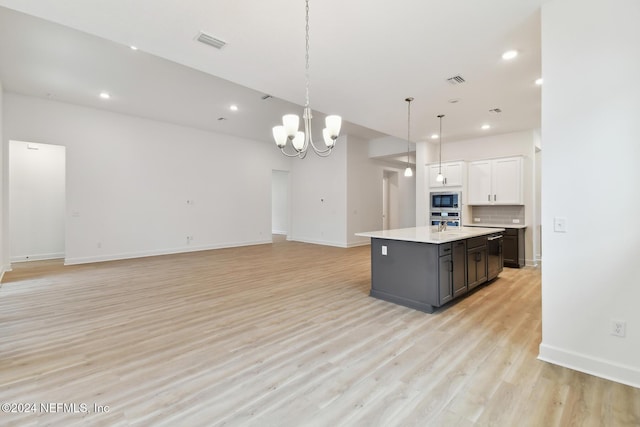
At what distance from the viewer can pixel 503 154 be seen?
654 centimetres

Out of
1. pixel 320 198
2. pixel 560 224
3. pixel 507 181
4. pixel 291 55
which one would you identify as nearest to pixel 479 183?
pixel 507 181

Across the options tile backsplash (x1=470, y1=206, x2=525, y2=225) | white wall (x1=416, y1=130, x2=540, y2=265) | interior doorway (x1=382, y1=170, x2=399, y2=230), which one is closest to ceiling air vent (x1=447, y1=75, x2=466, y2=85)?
white wall (x1=416, y1=130, x2=540, y2=265)

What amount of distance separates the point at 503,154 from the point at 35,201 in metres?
11.1

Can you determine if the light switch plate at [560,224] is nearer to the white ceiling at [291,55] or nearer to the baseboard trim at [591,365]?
the baseboard trim at [591,365]

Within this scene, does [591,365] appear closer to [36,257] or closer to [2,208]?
[2,208]

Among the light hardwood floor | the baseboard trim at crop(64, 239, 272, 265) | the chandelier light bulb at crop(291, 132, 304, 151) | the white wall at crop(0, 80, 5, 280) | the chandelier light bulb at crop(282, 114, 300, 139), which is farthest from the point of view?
the baseboard trim at crop(64, 239, 272, 265)

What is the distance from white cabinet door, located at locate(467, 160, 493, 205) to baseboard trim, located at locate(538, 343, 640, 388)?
4526 mm

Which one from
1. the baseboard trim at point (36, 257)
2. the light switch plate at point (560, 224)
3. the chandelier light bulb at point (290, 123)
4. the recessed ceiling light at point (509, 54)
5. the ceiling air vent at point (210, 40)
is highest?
the recessed ceiling light at point (509, 54)

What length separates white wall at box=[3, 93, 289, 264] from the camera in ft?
20.1

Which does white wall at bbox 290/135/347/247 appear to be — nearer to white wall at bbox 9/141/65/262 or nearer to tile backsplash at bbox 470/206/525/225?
tile backsplash at bbox 470/206/525/225

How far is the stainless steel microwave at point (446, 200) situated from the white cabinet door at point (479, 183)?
0.83ft

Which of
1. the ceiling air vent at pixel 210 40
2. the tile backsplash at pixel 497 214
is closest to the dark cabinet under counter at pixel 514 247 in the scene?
the tile backsplash at pixel 497 214

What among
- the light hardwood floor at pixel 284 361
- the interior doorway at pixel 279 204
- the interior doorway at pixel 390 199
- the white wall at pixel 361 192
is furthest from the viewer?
the interior doorway at pixel 279 204

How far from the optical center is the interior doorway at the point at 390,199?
10.8 m
